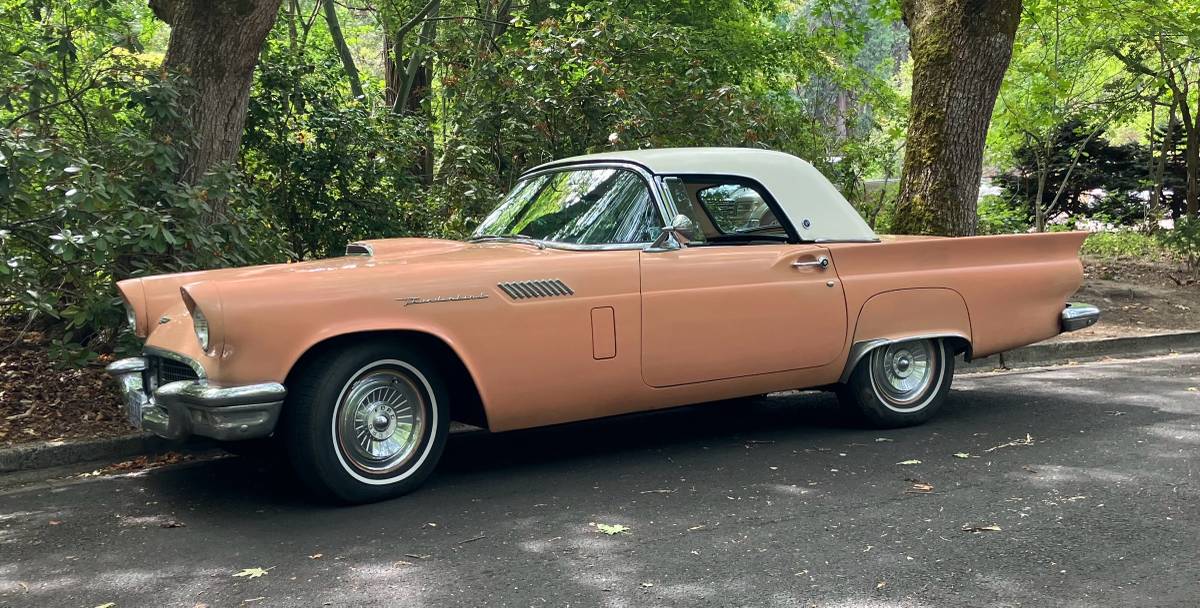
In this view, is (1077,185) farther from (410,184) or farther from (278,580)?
(278,580)

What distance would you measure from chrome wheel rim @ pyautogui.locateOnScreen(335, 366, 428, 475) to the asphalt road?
228mm

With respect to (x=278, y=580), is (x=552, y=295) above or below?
above

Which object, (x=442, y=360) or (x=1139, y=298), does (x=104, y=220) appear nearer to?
(x=442, y=360)

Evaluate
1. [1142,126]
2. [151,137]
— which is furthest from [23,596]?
[1142,126]

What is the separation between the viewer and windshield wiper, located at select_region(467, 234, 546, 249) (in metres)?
5.72

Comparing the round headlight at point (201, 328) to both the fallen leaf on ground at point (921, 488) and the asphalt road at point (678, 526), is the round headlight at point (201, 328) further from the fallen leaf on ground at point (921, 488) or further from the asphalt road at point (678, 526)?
the fallen leaf on ground at point (921, 488)

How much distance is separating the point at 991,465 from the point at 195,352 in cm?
385

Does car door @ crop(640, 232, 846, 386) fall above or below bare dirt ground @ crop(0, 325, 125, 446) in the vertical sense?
above

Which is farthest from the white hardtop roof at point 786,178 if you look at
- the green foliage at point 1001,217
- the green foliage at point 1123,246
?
the green foliage at point 1001,217

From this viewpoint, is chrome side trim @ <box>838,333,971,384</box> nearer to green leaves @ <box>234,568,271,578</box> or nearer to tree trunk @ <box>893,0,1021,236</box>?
green leaves @ <box>234,568,271,578</box>

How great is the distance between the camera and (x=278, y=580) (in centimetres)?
389

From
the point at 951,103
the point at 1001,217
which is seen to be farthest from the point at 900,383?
the point at 1001,217

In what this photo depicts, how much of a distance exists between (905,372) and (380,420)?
10.7 feet

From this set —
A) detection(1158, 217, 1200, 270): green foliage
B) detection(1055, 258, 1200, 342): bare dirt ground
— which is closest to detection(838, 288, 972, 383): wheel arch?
detection(1055, 258, 1200, 342): bare dirt ground
